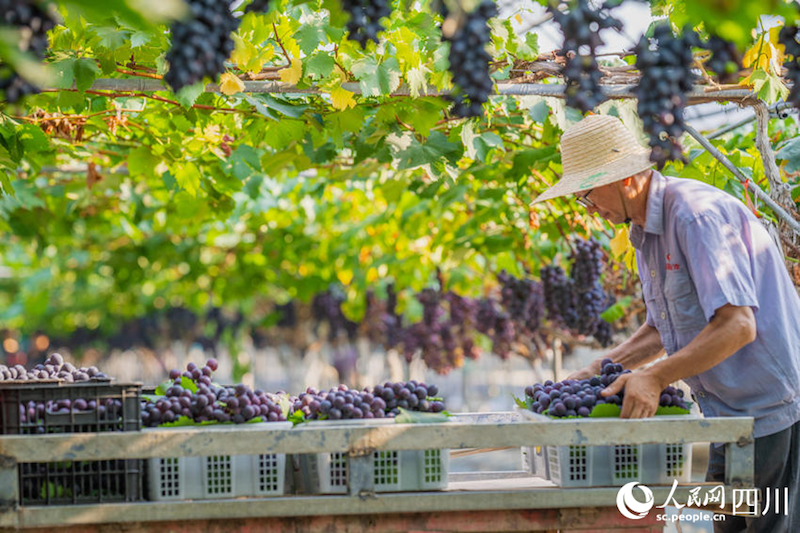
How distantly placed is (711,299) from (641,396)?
1.30 feet

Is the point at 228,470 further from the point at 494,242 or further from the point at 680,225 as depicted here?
the point at 494,242

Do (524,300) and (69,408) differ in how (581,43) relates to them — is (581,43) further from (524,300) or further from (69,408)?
(524,300)

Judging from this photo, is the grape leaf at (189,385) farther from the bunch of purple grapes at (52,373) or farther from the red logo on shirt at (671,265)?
the red logo on shirt at (671,265)

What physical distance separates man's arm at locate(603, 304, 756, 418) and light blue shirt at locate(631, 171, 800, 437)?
0.14 ft

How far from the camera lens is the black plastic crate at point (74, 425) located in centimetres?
229

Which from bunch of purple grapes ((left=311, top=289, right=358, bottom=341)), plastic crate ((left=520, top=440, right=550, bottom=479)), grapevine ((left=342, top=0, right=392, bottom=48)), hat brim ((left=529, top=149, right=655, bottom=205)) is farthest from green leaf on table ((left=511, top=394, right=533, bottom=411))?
bunch of purple grapes ((left=311, top=289, right=358, bottom=341))

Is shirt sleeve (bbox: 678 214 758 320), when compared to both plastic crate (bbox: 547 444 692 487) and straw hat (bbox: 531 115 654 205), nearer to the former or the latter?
straw hat (bbox: 531 115 654 205)

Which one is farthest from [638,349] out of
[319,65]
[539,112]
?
[319,65]

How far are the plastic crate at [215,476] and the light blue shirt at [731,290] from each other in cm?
141

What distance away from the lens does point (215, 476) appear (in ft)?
7.68

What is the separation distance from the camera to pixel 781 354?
2.64m

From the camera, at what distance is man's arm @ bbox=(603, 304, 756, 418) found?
2.46 meters

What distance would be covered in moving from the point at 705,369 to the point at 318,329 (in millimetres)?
10255

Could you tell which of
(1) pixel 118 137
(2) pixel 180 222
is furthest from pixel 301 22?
(2) pixel 180 222
